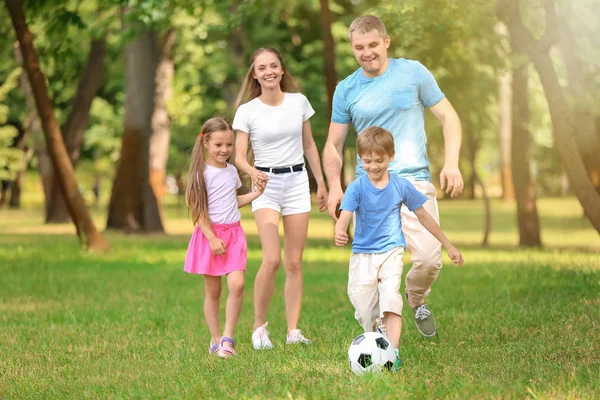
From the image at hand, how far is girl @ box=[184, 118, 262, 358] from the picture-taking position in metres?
7.26

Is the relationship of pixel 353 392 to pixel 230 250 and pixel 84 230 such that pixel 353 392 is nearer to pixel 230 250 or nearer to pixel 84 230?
pixel 230 250

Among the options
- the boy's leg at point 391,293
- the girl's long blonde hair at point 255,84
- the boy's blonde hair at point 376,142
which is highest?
the girl's long blonde hair at point 255,84

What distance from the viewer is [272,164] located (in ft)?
24.7

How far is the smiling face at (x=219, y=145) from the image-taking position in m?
7.32

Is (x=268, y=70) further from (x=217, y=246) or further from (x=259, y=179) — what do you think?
(x=217, y=246)

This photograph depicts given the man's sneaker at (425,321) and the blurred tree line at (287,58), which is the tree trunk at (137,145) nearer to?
the blurred tree line at (287,58)

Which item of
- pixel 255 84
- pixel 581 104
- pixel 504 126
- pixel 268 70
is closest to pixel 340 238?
pixel 268 70

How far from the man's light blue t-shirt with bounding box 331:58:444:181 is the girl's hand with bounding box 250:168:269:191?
2.35 ft

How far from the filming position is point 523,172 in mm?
22219

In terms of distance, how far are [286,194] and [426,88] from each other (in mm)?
1367

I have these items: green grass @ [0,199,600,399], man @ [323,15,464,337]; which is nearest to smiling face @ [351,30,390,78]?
man @ [323,15,464,337]

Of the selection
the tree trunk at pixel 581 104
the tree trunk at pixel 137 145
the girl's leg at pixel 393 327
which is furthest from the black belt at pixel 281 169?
the tree trunk at pixel 137 145

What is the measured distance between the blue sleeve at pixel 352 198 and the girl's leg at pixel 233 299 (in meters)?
1.22

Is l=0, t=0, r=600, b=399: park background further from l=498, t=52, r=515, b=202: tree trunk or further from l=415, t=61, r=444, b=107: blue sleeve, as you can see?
l=498, t=52, r=515, b=202: tree trunk
